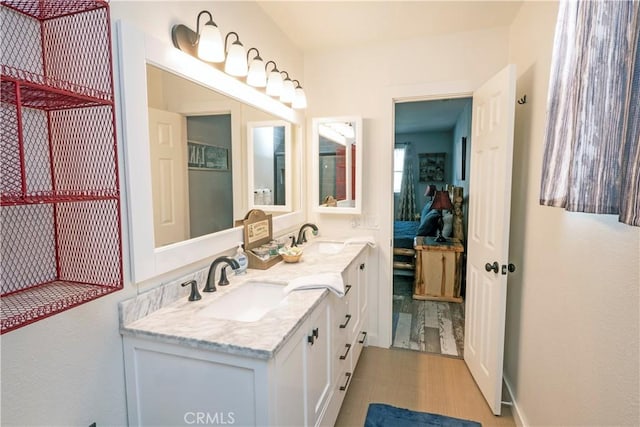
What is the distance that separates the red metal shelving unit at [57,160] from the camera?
86 cm

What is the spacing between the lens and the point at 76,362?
105 centimetres

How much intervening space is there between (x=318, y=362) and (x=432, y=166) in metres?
6.42

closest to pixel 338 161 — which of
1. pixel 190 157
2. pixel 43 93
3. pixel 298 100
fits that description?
pixel 298 100

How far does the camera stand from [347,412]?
81.4 inches

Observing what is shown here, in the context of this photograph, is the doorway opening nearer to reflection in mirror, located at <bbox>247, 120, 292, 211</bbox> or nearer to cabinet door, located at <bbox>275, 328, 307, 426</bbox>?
reflection in mirror, located at <bbox>247, 120, 292, 211</bbox>

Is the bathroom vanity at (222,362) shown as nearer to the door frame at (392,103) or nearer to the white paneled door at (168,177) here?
the white paneled door at (168,177)

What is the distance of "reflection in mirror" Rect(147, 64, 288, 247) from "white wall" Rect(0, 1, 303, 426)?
0.19 metres

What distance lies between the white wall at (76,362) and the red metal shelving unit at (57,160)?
0.33 ft

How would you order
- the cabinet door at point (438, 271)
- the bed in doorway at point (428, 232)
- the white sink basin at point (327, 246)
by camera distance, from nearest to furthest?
the white sink basin at point (327, 246) → the cabinet door at point (438, 271) → the bed in doorway at point (428, 232)

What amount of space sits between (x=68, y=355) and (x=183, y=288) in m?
0.49

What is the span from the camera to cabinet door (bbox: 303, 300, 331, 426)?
140 centimetres

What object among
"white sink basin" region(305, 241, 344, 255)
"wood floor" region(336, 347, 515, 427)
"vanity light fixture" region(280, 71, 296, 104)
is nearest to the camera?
"wood floor" region(336, 347, 515, 427)

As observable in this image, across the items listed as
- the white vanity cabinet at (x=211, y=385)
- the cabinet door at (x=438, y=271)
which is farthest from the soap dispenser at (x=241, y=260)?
the cabinet door at (x=438, y=271)

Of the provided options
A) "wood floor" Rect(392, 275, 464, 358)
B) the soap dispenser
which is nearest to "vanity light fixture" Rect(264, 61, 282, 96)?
the soap dispenser
